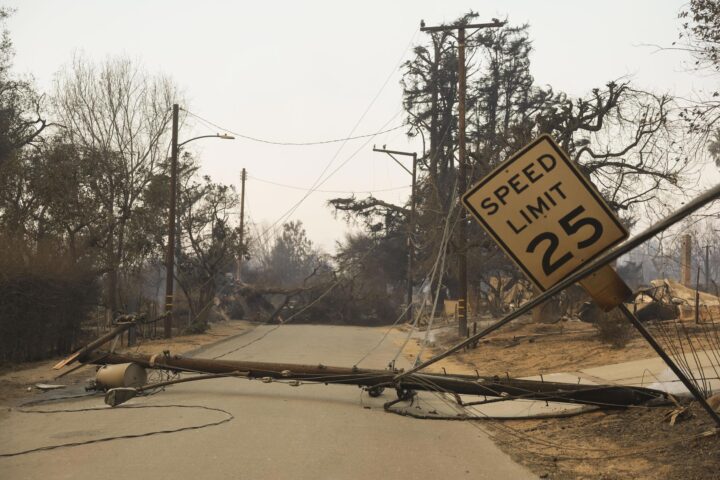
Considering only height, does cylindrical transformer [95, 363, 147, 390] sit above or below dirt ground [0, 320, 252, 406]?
above

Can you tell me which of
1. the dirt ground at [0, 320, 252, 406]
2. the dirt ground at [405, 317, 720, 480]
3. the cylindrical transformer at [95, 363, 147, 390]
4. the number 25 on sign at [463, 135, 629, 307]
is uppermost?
the number 25 on sign at [463, 135, 629, 307]

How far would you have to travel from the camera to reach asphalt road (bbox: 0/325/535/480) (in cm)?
681

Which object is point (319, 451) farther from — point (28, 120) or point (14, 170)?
point (28, 120)

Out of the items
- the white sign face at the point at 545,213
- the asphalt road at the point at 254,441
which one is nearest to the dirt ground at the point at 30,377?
the asphalt road at the point at 254,441

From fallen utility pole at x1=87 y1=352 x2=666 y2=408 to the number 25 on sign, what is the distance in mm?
3805

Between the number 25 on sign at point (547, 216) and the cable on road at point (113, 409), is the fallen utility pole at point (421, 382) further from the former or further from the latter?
the number 25 on sign at point (547, 216)

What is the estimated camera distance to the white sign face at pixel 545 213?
15.5 feet

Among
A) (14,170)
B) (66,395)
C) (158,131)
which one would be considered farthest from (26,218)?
(66,395)

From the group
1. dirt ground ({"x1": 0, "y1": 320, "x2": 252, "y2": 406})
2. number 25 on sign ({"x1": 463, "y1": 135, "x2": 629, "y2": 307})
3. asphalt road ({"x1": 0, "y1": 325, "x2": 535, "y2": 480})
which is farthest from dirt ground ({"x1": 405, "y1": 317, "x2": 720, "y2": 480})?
dirt ground ({"x1": 0, "y1": 320, "x2": 252, "y2": 406})

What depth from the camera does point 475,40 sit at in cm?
4556

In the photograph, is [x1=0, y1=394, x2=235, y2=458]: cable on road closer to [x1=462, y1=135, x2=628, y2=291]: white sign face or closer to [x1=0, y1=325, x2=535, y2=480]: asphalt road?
[x1=0, y1=325, x2=535, y2=480]: asphalt road

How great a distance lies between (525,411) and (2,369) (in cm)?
1178

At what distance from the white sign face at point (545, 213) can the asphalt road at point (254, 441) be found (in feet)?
9.84

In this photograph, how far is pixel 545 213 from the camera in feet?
16.0
